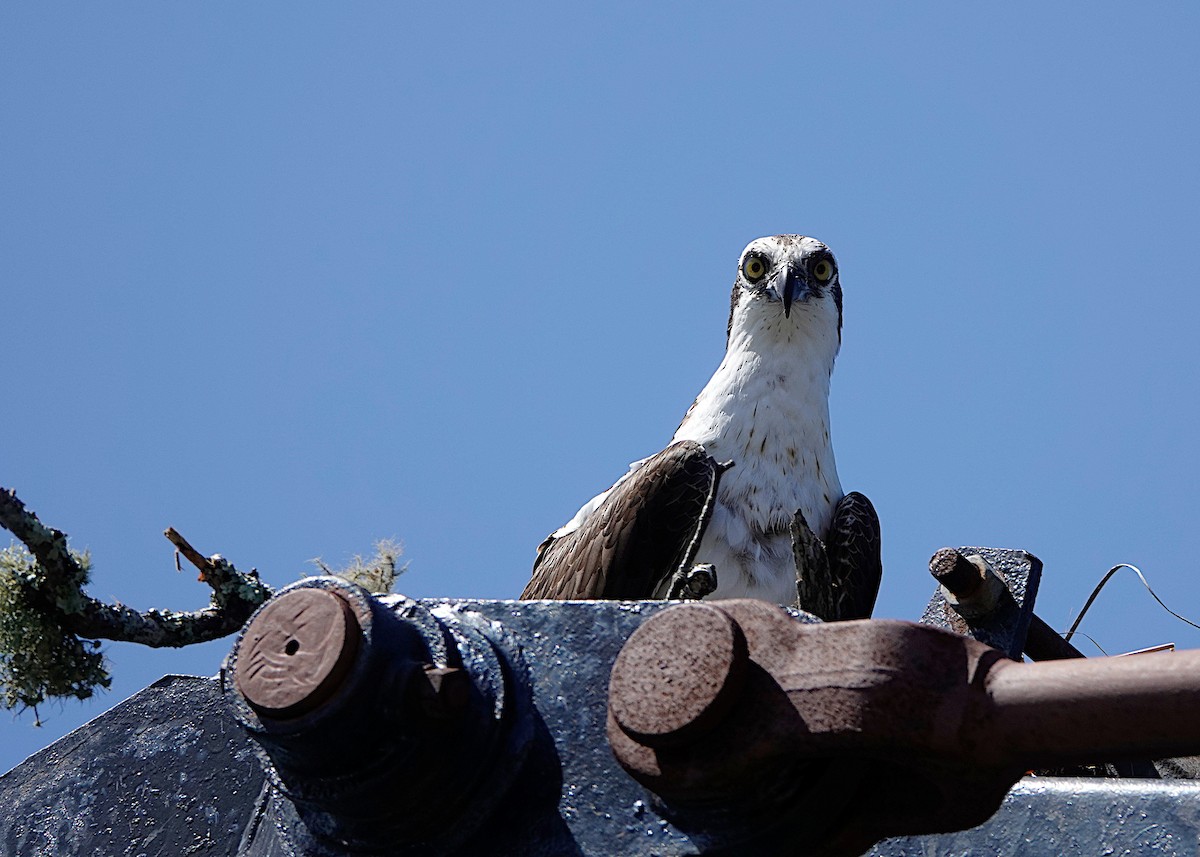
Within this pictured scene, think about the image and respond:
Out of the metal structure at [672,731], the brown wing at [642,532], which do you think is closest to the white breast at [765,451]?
the brown wing at [642,532]

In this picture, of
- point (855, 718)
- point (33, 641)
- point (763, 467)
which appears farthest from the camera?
point (763, 467)

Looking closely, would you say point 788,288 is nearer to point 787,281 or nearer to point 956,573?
point 787,281

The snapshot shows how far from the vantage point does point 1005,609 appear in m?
3.89

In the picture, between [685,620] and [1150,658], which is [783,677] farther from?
[1150,658]

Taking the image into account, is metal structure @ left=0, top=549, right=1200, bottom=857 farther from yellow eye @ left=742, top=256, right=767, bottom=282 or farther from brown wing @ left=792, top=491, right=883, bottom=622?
yellow eye @ left=742, top=256, right=767, bottom=282

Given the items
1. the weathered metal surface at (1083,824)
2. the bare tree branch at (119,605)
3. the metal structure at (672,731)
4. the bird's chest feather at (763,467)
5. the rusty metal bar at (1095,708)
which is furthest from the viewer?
the bird's chest feather at (763,467)

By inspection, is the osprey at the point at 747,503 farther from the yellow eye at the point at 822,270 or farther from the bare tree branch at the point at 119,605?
the bare tree branch at the point at 119,605

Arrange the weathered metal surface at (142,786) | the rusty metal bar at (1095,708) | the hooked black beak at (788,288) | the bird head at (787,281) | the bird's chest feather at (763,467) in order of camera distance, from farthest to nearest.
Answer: the bird head at (787,281), the hooked black beak at (788,288), the bird's chest feather at (763,467), the weathered metal surface at (142,786), the rusty metal bar at (1095,708)

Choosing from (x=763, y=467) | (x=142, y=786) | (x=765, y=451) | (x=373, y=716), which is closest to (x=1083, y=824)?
(x=373, y=716)

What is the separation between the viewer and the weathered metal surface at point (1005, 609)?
3.86m

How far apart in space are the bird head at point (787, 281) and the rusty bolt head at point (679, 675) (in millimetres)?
5264

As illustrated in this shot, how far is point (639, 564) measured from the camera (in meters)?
5.57

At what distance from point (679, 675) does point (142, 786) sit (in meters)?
1.45

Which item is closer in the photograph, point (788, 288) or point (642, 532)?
point (642, 532)
